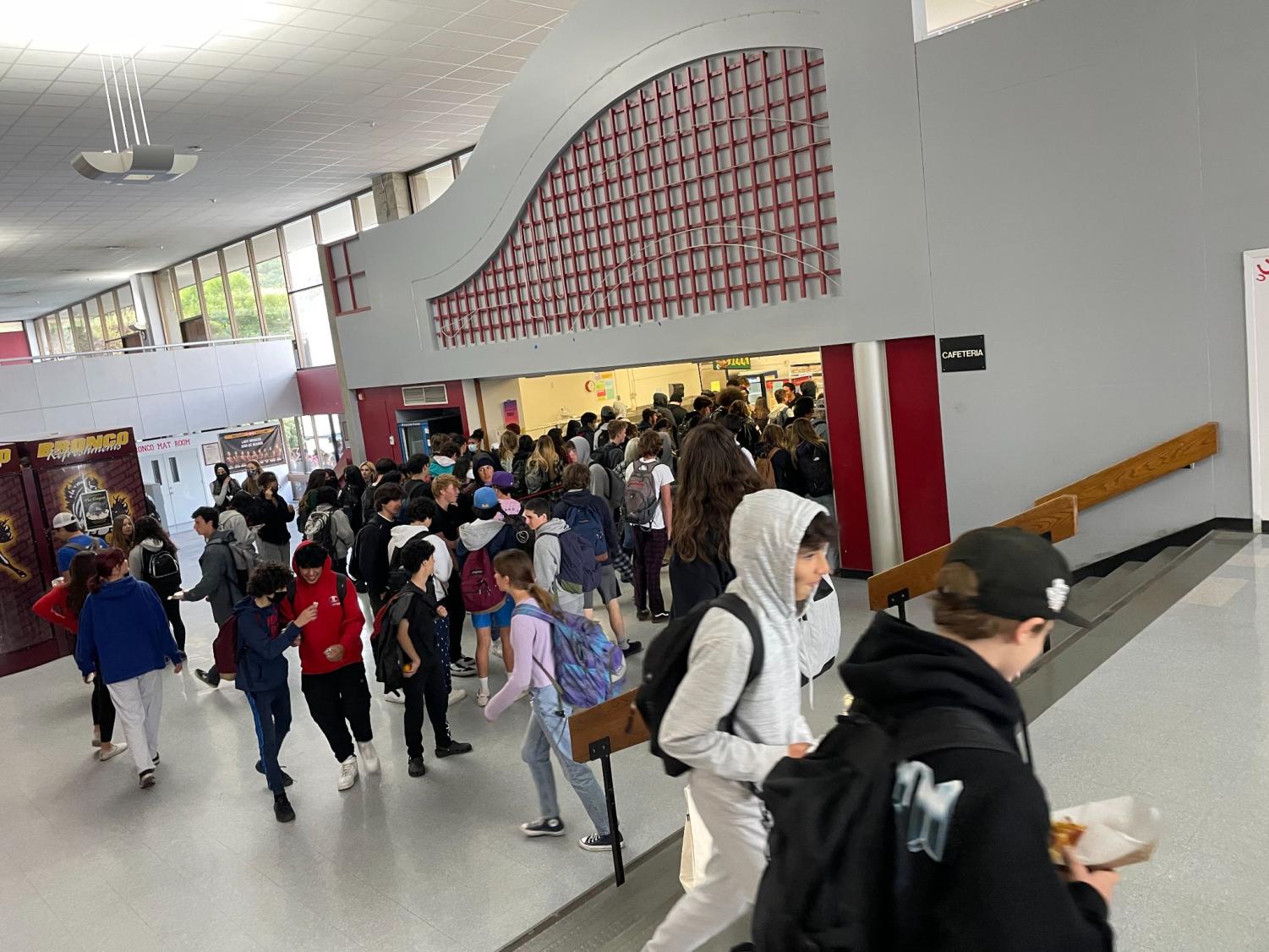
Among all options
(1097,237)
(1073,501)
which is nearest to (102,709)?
(1073,501)

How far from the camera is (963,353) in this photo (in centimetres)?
734

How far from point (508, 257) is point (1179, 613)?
878cm

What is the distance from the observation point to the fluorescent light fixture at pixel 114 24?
877cm

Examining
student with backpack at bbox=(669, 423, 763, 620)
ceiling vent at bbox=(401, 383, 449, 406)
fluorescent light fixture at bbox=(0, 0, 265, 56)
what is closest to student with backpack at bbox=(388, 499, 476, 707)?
student with backpack at bbox=(669, 423, 763, 620)

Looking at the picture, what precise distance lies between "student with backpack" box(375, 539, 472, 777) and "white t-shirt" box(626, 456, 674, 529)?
6.52 feet

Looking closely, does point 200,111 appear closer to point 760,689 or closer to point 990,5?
point 990,5

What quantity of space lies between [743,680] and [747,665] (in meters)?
0.04

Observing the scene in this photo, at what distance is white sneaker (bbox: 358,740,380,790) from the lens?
5586 mm

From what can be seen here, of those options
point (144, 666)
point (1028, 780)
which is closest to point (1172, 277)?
point (1028, 780)

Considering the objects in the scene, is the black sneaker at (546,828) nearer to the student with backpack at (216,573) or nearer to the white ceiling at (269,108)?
the student with backpack at (216,573)

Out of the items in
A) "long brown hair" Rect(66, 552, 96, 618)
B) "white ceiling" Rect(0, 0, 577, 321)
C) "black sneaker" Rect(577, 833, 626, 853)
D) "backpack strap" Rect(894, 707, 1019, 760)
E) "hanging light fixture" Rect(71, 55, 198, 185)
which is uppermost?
"white ceiling" Rect(0, 0, 577, 321)

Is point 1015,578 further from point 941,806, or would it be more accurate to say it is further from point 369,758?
point 369,758

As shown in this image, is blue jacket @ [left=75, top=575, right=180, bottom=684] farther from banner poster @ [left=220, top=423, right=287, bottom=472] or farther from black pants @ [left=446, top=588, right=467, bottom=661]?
banner poster @ [left=220, top=423, right=287, bottom=472]

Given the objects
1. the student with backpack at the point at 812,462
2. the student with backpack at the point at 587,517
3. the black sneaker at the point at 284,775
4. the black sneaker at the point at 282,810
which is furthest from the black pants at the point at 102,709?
the student with backpack at the point at 812,462
